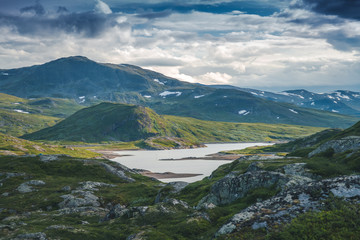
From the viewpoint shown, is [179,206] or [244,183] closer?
[179,206]

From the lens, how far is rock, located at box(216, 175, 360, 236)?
21.2 m

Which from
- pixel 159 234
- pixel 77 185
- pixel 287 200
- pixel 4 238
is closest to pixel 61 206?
pixel 77 185

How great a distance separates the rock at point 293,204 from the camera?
835 inches

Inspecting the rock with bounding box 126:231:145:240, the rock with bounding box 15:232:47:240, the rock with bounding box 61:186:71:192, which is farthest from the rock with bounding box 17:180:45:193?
the rock with bounding box 126:231:145:240

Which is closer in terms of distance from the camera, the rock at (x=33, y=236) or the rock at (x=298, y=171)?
the rock at (x=33, y=236)

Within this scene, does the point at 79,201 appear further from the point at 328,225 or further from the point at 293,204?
the point at 328,225

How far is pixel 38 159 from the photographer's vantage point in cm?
10925

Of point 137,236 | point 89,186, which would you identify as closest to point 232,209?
point 137,236

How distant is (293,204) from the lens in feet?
73.3

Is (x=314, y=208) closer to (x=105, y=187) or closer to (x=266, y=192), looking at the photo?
(x=266, y=192)

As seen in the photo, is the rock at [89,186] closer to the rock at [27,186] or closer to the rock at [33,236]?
the rock at [27,186]

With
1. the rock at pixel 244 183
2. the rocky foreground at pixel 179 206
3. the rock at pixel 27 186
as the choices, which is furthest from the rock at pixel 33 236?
the rock at pixel 27 186

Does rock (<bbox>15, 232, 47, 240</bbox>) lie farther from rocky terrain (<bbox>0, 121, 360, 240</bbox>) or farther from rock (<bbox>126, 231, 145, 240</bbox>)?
rock (<bbox>126, 231, 145, 240</bbox>)

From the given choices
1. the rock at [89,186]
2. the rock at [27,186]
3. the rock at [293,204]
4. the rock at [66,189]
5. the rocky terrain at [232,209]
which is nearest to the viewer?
the rocky terrain at [232,209]
